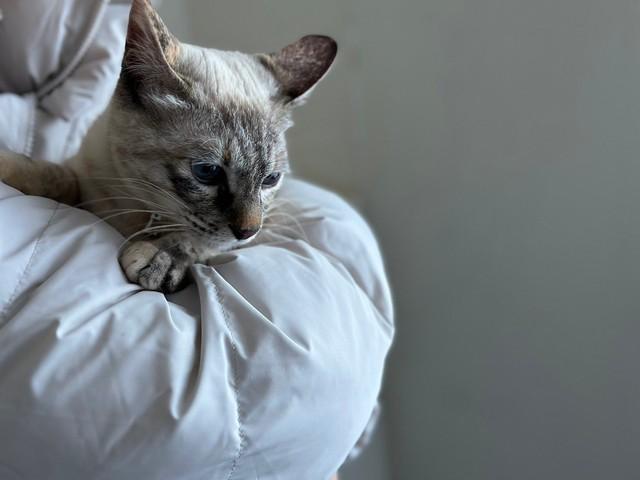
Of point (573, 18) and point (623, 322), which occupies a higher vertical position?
point (573, 18)

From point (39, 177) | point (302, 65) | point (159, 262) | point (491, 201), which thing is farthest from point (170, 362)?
point (491, 201)

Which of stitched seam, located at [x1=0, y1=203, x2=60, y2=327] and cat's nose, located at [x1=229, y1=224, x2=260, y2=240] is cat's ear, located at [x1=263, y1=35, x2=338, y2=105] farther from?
stitched seam, located at [x1=0, y1=203, x2=60, y2=327]

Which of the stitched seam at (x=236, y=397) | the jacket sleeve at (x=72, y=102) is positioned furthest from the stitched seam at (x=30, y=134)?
the stitched seam at (x=236, y=397)

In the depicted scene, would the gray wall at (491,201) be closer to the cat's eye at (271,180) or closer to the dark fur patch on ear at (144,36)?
the cat's eye at (271,180)

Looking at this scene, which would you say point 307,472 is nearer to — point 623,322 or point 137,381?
point 137,381

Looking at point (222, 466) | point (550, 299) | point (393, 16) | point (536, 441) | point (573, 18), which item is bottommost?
point (536, 441)

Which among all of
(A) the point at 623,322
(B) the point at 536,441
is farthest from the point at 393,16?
(B) the point at 536,441
